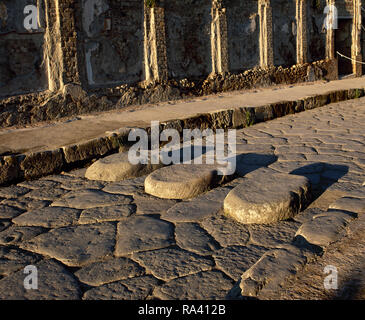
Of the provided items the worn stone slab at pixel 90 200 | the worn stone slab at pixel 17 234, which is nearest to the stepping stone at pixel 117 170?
the worn stone slab at pixel 90 200

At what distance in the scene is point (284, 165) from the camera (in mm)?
3541

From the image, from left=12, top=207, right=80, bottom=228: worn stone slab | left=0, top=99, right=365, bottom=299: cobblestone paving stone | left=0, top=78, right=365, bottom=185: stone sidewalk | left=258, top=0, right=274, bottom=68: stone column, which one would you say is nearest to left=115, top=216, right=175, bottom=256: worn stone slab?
left=0, top=99, right=365, bottom=299: cobblestone paving stone

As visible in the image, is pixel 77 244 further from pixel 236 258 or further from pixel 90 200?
pixel 236 258

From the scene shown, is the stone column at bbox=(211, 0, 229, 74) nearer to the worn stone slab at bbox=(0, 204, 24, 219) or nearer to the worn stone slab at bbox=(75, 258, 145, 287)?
the worn stone slab at bbox=(0, 204, 24, 219)

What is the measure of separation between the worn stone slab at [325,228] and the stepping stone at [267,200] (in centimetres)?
20

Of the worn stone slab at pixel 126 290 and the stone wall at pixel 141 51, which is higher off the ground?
the stone wall at pixel 141 51

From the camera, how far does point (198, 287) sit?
1.75m

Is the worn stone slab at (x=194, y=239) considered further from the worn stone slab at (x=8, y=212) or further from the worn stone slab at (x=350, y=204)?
the worn stone slab at (x=8, y=212)

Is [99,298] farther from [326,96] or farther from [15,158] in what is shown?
[326,96]

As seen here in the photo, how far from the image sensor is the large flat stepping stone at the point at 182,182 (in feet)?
9.50

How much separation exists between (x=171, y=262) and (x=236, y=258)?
0.31 metres

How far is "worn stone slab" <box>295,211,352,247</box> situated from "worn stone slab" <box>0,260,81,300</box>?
1.11 m

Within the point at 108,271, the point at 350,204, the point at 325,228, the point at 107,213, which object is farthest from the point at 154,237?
the point at 350,204

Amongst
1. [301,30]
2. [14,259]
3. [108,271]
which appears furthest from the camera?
[301,30]
